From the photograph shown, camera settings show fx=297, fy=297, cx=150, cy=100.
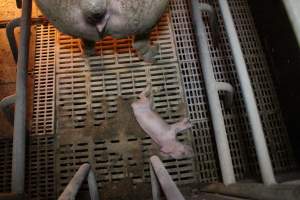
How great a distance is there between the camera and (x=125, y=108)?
2262mm

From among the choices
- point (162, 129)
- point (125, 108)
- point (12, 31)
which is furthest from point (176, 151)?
point (12, 31)

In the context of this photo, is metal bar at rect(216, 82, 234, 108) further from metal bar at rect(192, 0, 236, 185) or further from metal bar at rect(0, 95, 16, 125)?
metal bar at rect(0, 95, 16, 125)

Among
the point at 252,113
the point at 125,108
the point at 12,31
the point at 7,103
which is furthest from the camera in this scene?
the point at 125,108

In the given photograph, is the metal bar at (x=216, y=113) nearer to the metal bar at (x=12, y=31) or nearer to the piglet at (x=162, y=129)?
the piglet at (x=162, y=129)

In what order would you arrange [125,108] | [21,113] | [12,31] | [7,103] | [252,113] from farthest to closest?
1. [125,108]
2. [12,31]
3. [7,103]
4. [21,113]
5. [252,113]

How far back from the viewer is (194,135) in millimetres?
2205

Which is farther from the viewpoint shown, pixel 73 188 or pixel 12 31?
pixel 12 31

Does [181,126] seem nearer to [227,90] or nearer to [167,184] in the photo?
[227,90]

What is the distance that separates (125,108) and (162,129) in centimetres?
33

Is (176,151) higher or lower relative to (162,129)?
lower

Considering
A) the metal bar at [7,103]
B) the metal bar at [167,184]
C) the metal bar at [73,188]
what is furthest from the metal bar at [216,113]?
the metal bar at [7,103]

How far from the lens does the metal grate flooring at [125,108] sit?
2107 millimetres

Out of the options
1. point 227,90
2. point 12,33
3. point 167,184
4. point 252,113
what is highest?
point 12,33

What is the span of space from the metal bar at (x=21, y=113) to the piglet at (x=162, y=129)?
819 mm
